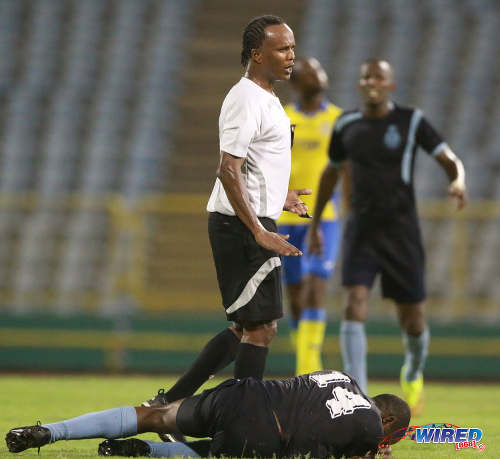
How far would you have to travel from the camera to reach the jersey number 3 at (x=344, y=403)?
463 cm

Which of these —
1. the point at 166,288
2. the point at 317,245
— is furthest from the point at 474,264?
the point at 317,245

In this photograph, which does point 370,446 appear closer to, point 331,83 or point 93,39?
point 331,83

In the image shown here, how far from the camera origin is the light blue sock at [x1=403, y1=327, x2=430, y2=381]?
747cm

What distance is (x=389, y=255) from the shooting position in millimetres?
7258

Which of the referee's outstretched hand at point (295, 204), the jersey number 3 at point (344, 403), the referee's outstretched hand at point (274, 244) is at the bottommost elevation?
the jersey number 3 at point (344, 403)

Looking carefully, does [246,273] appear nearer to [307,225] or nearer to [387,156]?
[387,156]

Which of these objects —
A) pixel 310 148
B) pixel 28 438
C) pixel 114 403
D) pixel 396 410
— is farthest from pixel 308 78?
pixel 28 438

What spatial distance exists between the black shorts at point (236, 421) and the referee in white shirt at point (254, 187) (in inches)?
20.7

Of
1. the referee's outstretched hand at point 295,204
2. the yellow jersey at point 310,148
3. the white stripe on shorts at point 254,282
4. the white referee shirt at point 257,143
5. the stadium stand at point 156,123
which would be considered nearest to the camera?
the white referee shirt at point 257,143

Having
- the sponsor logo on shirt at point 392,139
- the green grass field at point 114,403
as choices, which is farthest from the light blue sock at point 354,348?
the sponsor logo on shirt at point 392,139

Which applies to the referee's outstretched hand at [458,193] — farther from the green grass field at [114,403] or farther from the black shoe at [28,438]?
the black shoe at [28,438]

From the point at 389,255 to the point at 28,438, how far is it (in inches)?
128

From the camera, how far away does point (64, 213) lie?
13477 mm

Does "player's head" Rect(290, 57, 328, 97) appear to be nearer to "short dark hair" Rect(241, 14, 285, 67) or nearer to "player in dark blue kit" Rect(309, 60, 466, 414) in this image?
"player in dark blue kit" Rect(309, 60, 466, 414)
